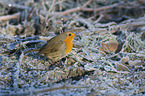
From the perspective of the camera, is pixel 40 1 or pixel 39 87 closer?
pixel 39 87

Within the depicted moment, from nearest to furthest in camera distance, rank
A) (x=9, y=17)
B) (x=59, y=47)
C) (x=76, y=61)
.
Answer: (x=59, y=47)
(x=76, y=61)
(x=9, y=17)

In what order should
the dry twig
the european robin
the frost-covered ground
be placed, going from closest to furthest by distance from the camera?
the frost-covered ground
the european robin
the dry twig

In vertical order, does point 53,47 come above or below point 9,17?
below

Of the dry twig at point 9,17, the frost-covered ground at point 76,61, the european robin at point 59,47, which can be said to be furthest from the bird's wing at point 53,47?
the dry twig at point 9,17

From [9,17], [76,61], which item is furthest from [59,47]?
[9,17]

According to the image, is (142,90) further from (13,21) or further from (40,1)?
(13,21)

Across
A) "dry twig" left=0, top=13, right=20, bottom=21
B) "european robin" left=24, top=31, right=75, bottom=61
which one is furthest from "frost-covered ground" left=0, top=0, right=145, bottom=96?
"european robin" left=24, top=31, right=75, bottom=61

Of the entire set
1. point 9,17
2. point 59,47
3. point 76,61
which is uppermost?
point 9,17

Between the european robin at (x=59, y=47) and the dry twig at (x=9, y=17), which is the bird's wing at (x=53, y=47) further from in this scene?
the dry twig at (x=9, y=17)

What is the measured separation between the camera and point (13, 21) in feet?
15.9

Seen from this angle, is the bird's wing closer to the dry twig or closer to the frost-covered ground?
the frost-covered ground

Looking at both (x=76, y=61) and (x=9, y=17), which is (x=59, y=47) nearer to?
(x=76, y=61)

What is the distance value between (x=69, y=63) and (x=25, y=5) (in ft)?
10.2

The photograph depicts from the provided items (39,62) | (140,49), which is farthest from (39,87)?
(140,49)
